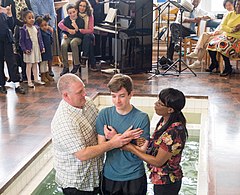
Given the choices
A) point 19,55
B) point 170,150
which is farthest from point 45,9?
point 170,150

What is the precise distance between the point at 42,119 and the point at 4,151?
93 cm

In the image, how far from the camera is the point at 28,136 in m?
3.72

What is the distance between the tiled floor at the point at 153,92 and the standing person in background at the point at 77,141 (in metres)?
Answer: 0.76

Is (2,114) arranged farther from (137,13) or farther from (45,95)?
(137,13)

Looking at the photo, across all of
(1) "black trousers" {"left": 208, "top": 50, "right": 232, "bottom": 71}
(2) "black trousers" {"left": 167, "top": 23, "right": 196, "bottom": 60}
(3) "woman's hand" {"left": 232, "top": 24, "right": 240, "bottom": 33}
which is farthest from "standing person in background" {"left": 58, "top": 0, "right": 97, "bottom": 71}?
(3) "woman's hand" {"left": 232, "top": 24, "right": 240, "bottom": 33}

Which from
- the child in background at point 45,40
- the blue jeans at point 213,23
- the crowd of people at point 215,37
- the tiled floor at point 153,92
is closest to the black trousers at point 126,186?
the tiled floor at point 153,92

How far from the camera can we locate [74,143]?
205 centimetres

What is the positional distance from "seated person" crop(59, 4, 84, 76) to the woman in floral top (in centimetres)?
432

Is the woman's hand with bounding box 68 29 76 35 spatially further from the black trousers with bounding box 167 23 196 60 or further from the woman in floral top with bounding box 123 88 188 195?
the woman in floral top with bounding box 123 88 188 195

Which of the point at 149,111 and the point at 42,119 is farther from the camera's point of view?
the point at 149,111

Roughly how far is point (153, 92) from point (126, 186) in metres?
A: 3.20

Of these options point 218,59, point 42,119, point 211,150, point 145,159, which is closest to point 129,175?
point 145,159

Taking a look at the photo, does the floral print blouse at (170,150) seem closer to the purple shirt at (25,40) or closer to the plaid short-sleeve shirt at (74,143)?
the plaid short-sleeve shirt at (74,143)

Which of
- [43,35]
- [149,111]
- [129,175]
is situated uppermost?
[43,35]
